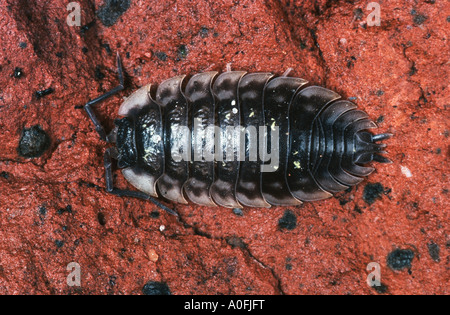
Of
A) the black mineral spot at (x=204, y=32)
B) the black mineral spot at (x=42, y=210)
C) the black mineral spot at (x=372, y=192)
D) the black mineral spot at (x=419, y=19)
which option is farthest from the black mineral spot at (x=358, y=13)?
the black mineral spot at (x=42, y=210)

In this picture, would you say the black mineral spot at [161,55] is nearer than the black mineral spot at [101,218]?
No

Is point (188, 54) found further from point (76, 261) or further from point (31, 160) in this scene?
point (76, 261)

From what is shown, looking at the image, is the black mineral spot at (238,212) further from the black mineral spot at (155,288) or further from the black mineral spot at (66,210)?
the black mineral spot at (66,210)

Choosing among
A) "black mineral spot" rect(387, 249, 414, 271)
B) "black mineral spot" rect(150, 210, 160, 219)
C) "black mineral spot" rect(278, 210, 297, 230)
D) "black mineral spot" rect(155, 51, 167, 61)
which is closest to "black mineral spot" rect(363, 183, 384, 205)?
"black mineral spot" rect(387, 249, 414, 271)

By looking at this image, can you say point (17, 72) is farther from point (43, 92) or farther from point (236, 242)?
point (236, 242)

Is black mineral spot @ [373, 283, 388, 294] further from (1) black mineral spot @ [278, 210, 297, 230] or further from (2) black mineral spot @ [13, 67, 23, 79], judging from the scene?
(2) black mineral spot @ [13, 67, 23, 79]
